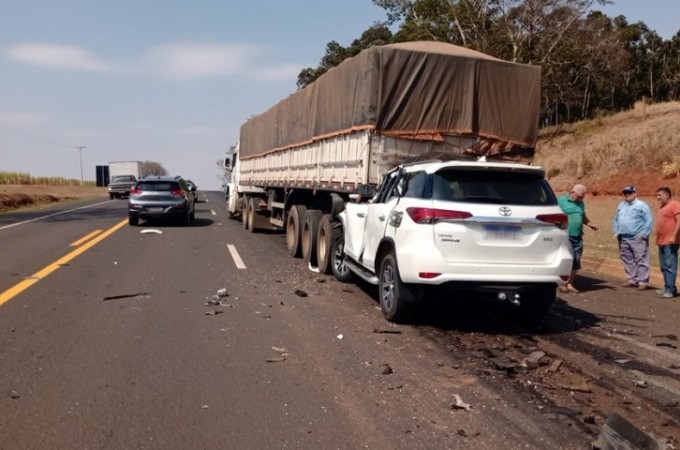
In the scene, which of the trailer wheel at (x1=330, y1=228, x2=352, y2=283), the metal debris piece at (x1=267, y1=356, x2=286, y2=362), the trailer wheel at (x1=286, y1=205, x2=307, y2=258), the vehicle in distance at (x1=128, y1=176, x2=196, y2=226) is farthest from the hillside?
the metal debris piece at (x1=267, y1=356, x2=286, y2=362)

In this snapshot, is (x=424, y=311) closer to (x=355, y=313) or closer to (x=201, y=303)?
(x=355, y=313)

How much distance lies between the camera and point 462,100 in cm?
1004

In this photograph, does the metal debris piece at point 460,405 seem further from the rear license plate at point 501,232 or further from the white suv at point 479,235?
the rear license plate at point 501,232

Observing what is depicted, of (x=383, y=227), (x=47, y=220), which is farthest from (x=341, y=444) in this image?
(x=47, y=220)

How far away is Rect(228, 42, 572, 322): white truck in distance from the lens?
22.0 feet

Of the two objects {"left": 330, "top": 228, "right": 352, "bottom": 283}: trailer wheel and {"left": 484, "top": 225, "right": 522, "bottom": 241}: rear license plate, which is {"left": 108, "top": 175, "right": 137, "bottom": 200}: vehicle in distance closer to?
{"left": 330, "top": 228, "right": 352, "bottom": 283}: trailer wheel

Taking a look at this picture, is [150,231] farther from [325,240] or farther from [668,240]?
[668,240]

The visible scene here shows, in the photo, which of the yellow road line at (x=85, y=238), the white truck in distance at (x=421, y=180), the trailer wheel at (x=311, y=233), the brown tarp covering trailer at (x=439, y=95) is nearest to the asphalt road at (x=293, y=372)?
the white truck in distance at (x=421, y=180)

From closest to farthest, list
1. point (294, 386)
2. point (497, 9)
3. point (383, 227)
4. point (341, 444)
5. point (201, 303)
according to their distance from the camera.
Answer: point (341, 444) < point (294, 386) < point (383, 227) < point (201, 303) < point (497, 9)

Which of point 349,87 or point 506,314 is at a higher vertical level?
point 349,87

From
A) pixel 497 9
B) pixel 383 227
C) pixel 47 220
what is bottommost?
pixel 47 220

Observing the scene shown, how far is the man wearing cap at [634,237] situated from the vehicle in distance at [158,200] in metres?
14.5

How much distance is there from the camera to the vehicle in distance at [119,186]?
49.9 m

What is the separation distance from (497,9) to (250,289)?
33214mm
